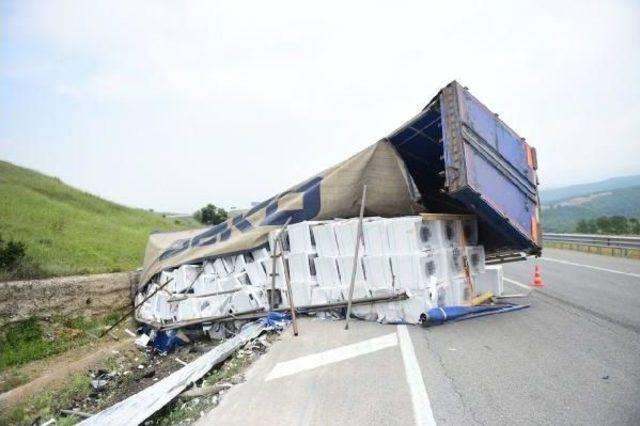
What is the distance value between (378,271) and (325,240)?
3.51ft

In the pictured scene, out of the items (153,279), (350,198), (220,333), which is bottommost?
(220,333)

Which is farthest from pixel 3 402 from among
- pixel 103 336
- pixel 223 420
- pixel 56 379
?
pixel 223 420

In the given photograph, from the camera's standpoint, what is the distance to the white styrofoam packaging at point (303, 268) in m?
7.65

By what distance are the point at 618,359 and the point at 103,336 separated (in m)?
10.1

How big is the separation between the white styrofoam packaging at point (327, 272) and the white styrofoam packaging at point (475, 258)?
252 centimetres

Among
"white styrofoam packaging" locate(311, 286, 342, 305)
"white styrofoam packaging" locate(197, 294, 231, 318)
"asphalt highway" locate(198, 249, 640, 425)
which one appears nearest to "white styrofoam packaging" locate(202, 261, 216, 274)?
"white styrofoam packaging" locate(197, 294, 231, 318)

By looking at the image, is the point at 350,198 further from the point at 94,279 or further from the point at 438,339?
the point at 94,279

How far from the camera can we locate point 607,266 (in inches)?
496

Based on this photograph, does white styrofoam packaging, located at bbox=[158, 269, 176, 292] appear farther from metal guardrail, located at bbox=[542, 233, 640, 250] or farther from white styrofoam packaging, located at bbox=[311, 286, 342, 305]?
metal guardrail, located at bbox=[542, 233, 640, 250]

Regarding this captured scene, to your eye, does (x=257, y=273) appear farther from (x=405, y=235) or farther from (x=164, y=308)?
(x=405, y=235)

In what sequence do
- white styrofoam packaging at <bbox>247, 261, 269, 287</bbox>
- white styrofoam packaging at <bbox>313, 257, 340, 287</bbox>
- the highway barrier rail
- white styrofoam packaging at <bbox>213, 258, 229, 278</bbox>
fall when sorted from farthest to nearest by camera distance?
the highway barrier rail < white styrofoam packaging at <bbox>213, 258, 229, 278</bbox> < white styrofoam packaging at <bbox>247, 261, 269, 287</bbox> < white styrofoam packaging at <bbox>313, 257, 340, 287</bbox>

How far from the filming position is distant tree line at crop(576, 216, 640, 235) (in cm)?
2467

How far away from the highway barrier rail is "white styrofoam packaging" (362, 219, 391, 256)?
1230 centimetres

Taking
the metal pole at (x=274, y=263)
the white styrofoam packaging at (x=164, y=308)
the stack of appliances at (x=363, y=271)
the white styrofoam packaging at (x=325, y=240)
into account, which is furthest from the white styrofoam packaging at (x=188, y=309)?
the white styrofoam packaging at (x=325, y=240)
